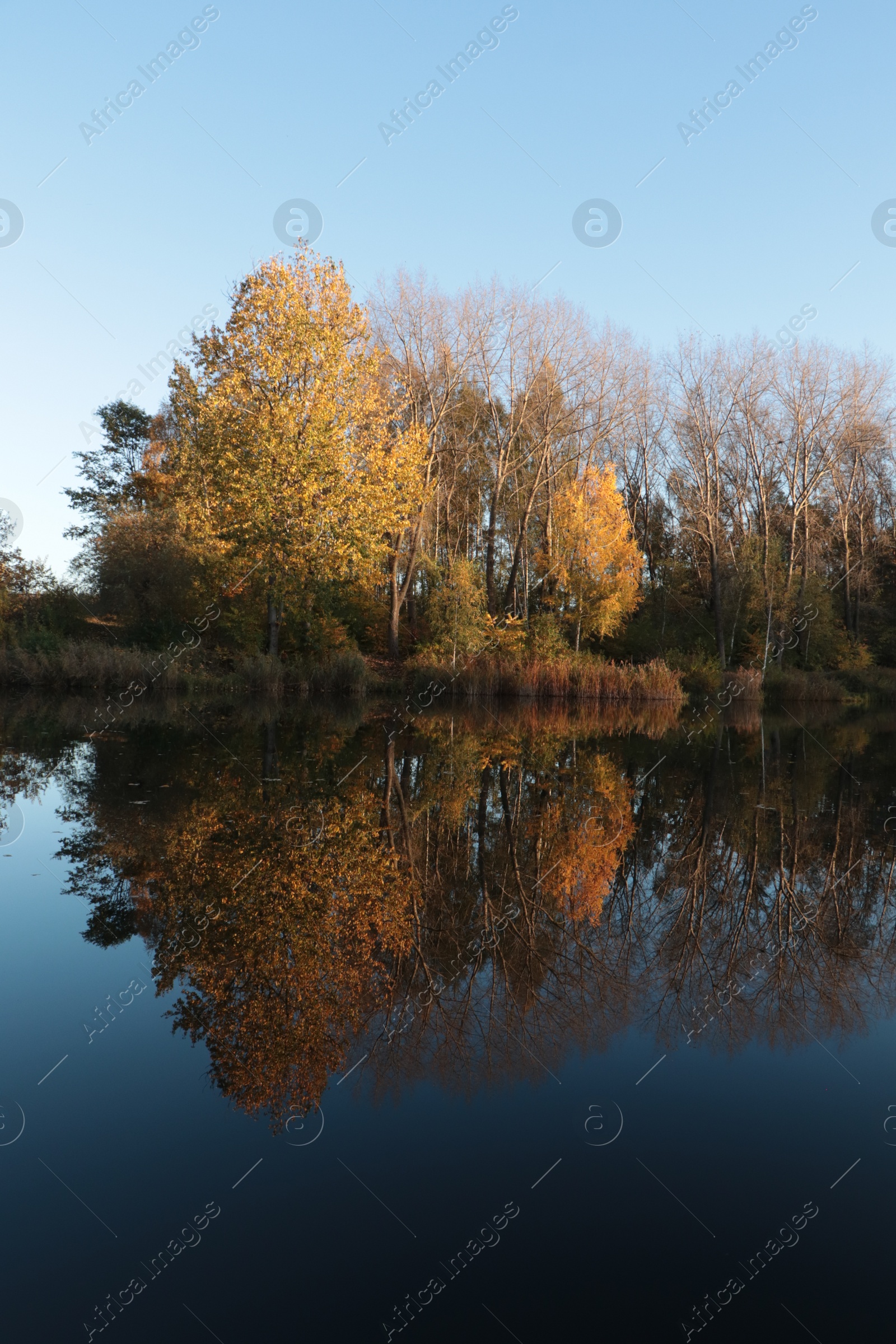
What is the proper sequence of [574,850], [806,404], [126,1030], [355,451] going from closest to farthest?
[126,1030] < [574,850] < [355,451] < [806,404]

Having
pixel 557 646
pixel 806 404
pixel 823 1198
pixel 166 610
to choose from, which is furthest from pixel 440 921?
pixel 806 404

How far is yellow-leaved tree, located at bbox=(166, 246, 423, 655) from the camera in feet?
72.0

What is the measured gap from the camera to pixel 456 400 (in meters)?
31.6

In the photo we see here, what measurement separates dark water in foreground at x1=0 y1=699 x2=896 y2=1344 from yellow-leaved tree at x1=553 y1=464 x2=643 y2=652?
86.4 feet

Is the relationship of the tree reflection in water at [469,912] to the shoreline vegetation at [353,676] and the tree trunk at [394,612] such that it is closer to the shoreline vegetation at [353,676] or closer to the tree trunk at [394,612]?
the shoreline vegetation at [353,676]

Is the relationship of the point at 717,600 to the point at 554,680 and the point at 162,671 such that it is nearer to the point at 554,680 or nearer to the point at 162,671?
the point at 554,680

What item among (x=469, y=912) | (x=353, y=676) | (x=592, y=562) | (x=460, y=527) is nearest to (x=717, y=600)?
(x=592, y=562)

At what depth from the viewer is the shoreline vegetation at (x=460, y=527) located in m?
22.8

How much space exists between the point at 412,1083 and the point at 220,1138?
0.66 m

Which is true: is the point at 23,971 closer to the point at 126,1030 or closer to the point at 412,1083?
the point at 126,1030

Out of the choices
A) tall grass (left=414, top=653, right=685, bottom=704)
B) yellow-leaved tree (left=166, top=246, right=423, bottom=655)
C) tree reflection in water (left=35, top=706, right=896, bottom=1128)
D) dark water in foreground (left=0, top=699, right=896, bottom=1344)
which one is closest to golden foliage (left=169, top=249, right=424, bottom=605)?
yellow-leaved tree (left=166, top=246, right=423, bottom=655)

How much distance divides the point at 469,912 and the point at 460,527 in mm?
39054

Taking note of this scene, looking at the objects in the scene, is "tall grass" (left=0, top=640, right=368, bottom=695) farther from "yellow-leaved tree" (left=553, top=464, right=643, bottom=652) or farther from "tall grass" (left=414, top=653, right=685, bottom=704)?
"yellow-leaved tree" (left=553, top=464, right=643, bottom=652)

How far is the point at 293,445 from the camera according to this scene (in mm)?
21875
